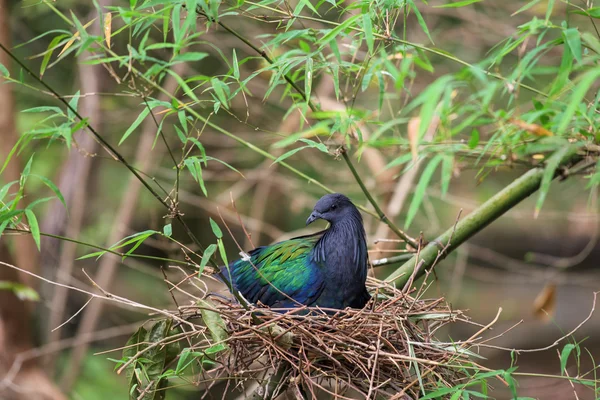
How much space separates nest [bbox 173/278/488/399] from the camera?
2.67 metres

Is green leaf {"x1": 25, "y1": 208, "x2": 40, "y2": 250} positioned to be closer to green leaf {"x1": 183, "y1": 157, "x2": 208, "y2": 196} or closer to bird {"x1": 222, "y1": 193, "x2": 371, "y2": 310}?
green leaf {"x1": 183, "y1": 157, "x2": 208, "y2": 196}

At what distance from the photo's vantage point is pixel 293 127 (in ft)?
22.1

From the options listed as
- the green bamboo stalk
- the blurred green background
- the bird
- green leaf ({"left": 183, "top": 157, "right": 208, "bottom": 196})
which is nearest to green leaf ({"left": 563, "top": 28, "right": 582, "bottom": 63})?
green leaf ({"left": 183, "top": 157, "right": 208, "bottom": 196})

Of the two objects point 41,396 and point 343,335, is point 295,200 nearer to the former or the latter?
point 41,396

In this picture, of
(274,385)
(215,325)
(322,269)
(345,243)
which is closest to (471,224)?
(345,243)

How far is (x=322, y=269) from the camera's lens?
3484 millimetres

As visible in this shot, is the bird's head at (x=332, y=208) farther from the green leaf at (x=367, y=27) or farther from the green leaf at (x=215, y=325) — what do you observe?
the green leaf at (x=367, y=27)

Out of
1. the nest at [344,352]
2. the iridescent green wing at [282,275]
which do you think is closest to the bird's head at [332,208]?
the iridescent green wing at [282,275]

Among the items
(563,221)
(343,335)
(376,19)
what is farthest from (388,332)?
(563,221)

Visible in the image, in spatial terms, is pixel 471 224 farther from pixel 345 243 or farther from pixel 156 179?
pixel 156 179

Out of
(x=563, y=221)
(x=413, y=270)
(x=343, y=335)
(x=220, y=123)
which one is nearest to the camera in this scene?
(x=343, y=335)

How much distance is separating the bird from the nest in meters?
0.33

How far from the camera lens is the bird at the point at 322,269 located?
11.1 ft

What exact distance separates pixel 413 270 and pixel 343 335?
0.61 metres
